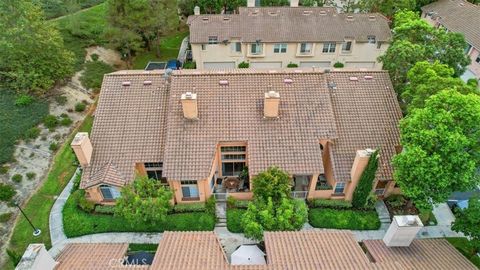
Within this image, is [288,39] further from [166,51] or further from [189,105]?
[189,105]

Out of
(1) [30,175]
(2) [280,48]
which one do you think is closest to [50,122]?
(1) [30,175]

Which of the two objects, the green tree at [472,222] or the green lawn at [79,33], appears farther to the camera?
the green lawn at [79,33]

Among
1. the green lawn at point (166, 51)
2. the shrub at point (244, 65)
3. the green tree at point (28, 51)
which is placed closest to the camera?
the green tree at point (28, 51)

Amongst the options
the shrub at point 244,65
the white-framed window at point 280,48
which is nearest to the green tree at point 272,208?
the shrub at point 244,65

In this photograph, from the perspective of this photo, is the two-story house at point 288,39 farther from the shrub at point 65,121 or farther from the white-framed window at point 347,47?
the shrub at point 65,121

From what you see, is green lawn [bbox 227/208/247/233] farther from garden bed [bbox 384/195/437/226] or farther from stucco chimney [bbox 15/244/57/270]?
stucco chimney [bbox 15/244/57/270]

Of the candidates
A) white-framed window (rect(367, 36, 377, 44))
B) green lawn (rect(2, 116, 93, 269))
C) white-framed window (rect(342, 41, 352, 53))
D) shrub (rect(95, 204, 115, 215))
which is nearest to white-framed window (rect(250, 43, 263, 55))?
white-framed window (rect(342, 41, 352, 53))

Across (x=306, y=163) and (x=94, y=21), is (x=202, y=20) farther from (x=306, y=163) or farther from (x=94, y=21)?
(x=306, y=163)
